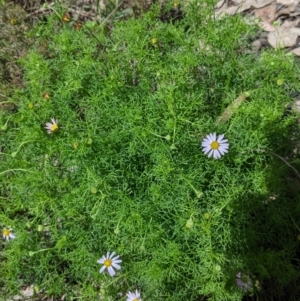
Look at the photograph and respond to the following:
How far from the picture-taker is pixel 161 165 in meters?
2.29

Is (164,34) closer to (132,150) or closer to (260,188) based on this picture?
(132,150)

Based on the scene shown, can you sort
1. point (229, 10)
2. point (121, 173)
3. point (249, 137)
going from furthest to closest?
point (229, 10) → point (121, 173) → point (249, 137)

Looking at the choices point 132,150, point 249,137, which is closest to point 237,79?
point 249,137

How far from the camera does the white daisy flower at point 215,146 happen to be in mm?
2250

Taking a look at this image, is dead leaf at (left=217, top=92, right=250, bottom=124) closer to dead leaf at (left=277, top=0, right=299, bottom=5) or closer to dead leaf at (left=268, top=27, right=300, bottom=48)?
dead leaf at (left=268, top=27, right=300, bottom=48)

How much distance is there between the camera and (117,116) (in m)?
2.46

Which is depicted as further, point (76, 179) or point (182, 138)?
point (76, 179)

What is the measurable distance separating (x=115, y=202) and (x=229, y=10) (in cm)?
216

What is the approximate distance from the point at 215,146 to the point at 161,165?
30 cm

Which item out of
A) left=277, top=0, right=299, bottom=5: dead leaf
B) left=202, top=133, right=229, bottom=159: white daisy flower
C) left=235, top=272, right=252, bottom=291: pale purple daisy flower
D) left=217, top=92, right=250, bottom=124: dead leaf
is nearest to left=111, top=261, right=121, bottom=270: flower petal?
left=235, top=272, right=252, bottom=291: pale purple daisy flower

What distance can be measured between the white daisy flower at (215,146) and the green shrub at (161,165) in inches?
4.2

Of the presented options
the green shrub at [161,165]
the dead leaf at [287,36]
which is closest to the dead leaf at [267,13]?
the dead leaf at [287,36]

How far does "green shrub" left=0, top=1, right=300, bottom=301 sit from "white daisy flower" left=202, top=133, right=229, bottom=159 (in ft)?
0.35

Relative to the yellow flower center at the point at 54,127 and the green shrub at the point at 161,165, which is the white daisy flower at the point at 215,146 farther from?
the yellow flower center at the point at 54,127
